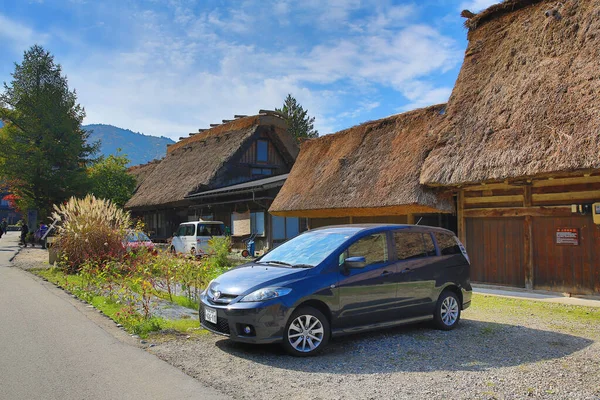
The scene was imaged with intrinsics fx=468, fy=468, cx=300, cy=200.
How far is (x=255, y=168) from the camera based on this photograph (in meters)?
28.6

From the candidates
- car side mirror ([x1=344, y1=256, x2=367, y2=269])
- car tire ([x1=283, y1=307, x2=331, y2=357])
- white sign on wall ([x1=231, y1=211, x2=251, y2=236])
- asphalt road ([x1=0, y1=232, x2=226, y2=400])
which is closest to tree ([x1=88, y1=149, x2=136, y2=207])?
white sign on wall ([x1=231, y1=211, x2=251, y2=236])

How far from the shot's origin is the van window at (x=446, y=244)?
7346 mm

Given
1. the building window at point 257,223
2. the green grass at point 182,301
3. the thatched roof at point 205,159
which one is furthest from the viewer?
the thatched roof at point 205,159

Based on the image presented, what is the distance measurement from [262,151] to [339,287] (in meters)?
23.5

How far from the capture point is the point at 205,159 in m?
28.9

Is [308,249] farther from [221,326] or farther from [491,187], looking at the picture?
[491,187]

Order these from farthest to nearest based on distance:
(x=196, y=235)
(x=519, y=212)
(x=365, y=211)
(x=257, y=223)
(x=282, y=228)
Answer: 1. (x=257, y=223)
2. (x=282, y=228)
3. (x=196, y=235)
4. (x=365, y=211)
5. (x=519, y=212)

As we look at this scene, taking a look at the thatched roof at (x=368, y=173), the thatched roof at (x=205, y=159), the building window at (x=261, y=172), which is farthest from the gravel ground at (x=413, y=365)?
the building window at (x=261, y=172)

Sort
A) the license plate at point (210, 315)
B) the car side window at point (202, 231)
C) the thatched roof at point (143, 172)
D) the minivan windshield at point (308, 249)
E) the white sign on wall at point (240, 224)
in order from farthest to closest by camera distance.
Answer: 1. the thatched roof at point (143, 172)
2. the white sign on wall at point (240, 224)
3. the car side window at point (202, 231)
4. the minivan windshield at point (308, 249)
5. the license plate at point (210, 315)

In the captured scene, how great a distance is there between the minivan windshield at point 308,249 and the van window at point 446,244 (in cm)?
162

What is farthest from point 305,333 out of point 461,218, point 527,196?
point 461,218

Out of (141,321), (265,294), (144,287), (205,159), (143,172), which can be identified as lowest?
(141,321)

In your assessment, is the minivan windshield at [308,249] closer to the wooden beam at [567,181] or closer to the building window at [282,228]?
the wooden beam at [567,181]

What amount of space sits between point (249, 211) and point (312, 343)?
17185 mm
